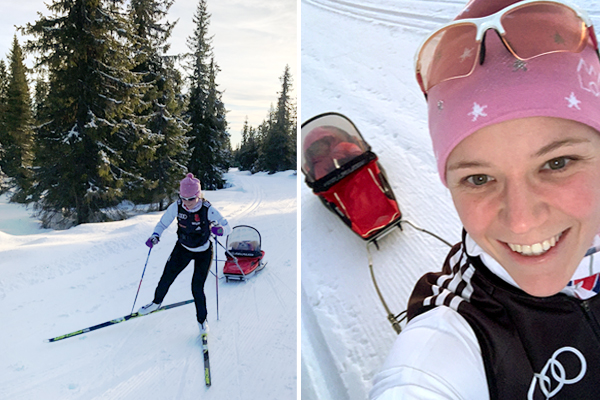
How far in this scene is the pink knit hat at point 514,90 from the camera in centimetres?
80

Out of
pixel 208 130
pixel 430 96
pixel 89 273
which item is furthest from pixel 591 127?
pixel 208 130

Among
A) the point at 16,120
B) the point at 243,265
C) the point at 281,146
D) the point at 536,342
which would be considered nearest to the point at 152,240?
the point at 243,265

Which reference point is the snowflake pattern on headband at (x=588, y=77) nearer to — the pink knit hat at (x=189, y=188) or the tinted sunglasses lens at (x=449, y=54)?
the tinted sunglasses lens at (x=449, y=54)

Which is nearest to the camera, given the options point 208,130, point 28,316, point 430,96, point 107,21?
point 430,96

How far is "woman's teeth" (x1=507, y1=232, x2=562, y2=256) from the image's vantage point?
843 mm

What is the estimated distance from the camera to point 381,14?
14.6 feet

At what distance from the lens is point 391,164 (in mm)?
2822

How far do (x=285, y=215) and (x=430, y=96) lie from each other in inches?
310

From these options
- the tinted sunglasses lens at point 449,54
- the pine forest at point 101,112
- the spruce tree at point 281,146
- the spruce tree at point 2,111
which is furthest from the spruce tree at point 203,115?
the tinted sunglasses lens at point 449,54

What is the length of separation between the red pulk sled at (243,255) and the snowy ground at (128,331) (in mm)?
138

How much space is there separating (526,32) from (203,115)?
1879cm

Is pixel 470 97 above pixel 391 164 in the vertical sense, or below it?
above

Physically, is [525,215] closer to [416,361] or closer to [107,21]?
[416,361]

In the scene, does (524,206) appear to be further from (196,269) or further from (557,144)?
(196,269)
